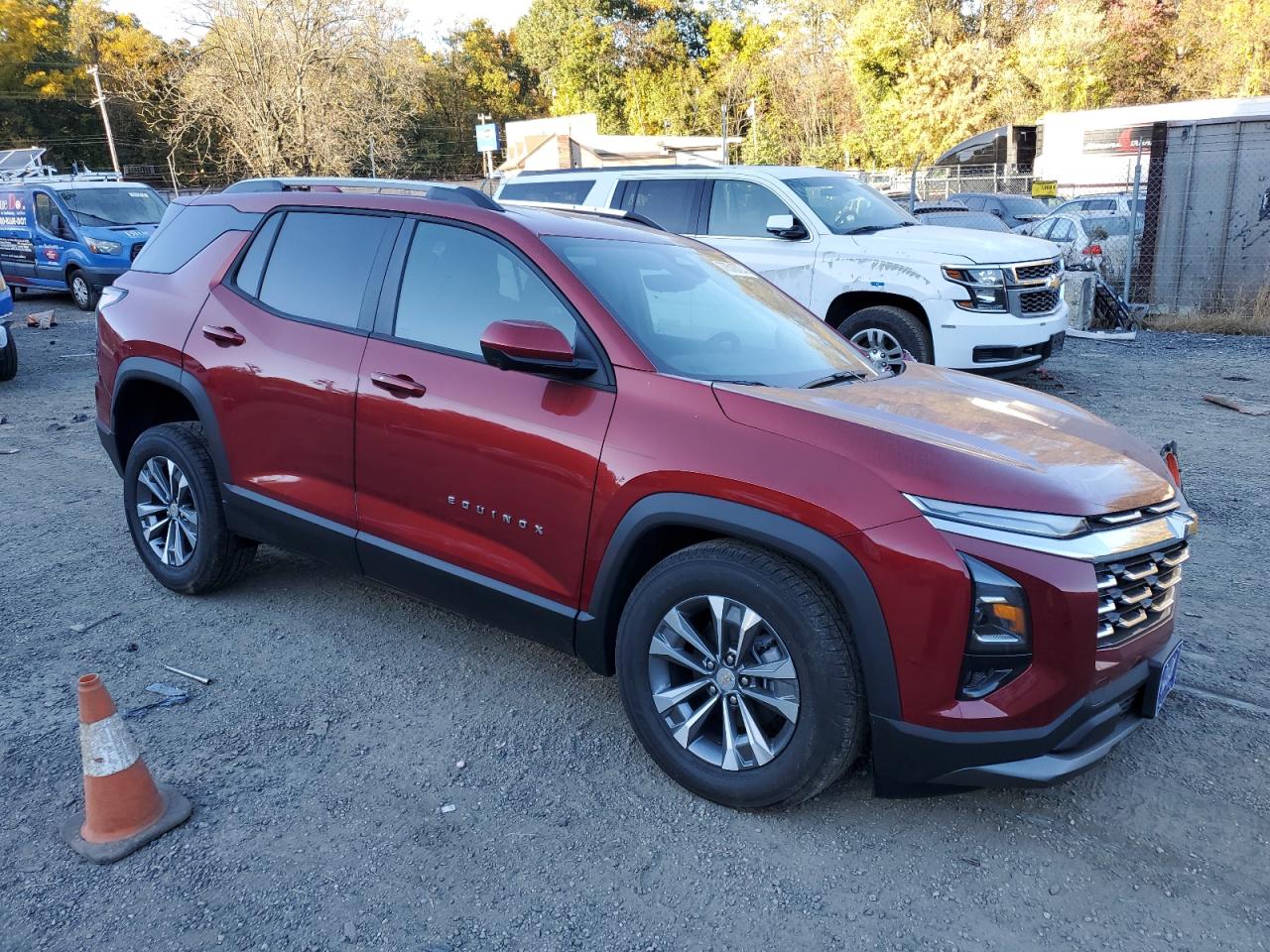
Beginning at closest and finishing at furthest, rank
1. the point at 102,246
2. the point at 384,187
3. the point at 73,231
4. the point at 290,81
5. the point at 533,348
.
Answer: the point at 533,348 < the point at 384,187 < the point at 102,246 < the point at 73,231 < the point at 290,81

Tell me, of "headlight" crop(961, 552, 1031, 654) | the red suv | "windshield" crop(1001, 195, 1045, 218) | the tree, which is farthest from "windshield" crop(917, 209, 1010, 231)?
the tree

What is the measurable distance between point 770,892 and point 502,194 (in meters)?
8.44

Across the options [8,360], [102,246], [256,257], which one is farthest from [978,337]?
[102,246]

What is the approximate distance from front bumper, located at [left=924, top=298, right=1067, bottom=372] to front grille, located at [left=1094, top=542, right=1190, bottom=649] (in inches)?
204

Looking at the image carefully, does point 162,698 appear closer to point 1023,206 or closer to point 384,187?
point 384,187

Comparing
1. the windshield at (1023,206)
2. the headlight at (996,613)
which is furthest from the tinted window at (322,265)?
the windshield at (1023,206)

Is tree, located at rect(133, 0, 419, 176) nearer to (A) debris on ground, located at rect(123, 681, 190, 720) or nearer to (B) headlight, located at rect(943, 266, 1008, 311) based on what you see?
(B) headlight, located at rect(943, 266, 1008, 311)

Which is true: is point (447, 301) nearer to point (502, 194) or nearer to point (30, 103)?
point (502, 194)

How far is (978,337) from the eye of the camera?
785 centimetres

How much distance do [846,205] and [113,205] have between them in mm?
12566

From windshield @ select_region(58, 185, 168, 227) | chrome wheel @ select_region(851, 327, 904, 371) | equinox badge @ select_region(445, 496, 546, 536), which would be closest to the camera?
equinox badge @ select_region(445, 496, 546, 536)

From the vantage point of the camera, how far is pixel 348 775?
3.18 m

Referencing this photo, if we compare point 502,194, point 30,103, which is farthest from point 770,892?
point 30,103

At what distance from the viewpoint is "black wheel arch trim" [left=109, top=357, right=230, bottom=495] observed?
13.9ft
